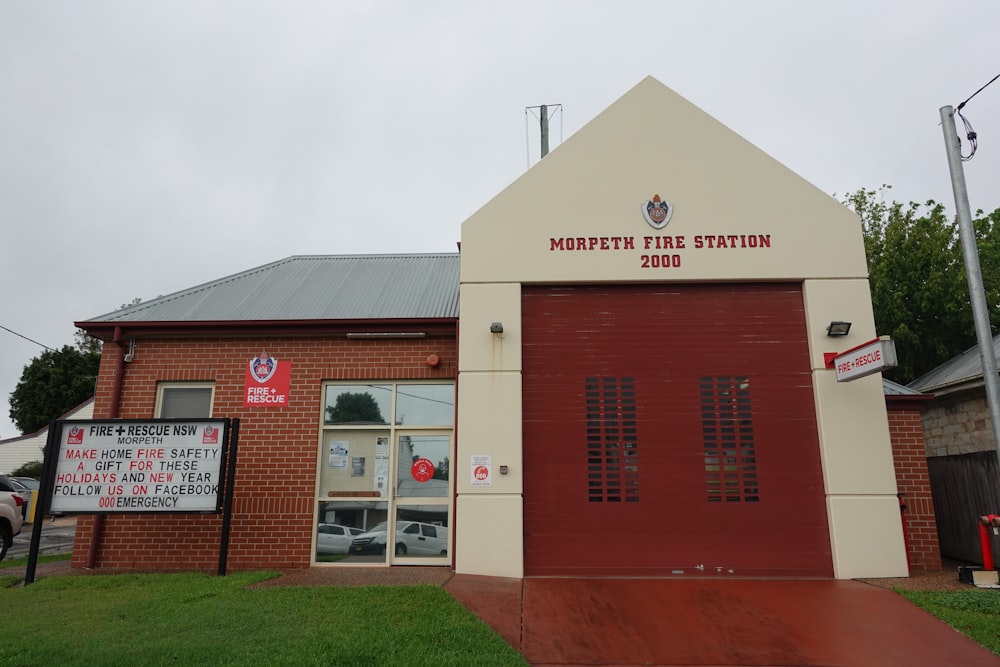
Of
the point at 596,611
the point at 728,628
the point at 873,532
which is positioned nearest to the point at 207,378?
the point at 596,611

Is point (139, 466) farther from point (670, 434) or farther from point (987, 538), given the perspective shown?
point (987, 538)

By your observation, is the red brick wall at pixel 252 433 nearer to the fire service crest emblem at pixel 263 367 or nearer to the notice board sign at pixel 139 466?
the fire service crest emblem at pixel 263 367

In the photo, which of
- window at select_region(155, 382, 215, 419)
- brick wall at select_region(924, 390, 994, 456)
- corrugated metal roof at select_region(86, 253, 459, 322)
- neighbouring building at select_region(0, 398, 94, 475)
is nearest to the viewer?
window at select_region(155, 382, 215, 419)

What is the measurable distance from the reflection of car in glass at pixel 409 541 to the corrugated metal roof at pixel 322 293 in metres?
3.20

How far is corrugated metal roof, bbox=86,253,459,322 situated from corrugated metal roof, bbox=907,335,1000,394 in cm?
919

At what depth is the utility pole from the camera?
26.5ft

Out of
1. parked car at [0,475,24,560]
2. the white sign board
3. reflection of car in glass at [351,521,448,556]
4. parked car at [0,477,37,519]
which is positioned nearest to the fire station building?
reflection of car in glass at [351,521,448,556]

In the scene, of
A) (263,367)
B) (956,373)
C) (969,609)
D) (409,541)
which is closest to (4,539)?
(263,367)

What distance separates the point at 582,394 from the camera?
9641 millimetres

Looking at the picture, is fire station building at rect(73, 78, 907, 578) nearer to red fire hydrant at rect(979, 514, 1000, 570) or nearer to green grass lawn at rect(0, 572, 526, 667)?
red fire hydrant at rect(979, 514, 1000, 570)

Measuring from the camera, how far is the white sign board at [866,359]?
26.3 feet

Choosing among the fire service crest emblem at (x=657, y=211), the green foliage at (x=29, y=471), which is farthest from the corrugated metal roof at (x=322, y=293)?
the green foliage at (x=29, y=471)

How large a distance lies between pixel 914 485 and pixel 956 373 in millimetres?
4328

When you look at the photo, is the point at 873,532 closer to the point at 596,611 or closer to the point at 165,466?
the point at 596,611
